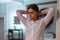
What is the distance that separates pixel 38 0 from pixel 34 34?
1.31 metres

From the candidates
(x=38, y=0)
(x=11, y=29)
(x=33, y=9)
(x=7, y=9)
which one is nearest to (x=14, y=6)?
(x=7, y=9)

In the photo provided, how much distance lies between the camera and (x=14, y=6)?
3.82 meters

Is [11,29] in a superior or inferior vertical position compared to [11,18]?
inferior

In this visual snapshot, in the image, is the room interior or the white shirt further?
the room interior

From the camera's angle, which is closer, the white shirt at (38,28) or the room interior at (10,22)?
the white shirt at (38,28)

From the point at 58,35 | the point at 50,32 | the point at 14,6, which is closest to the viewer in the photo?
the point at 58,35

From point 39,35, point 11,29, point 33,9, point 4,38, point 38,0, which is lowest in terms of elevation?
point 4,38

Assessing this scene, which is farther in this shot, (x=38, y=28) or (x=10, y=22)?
(x=10, y=22)

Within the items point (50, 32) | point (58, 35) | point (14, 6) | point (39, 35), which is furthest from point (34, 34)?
point (14, 6)

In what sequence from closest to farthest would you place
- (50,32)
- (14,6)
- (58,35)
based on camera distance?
(58,35), (50,32), (14,6)

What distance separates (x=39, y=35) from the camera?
96 cm

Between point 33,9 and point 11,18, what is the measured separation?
119 inches

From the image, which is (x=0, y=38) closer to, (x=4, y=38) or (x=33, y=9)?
(x=4, y=38)

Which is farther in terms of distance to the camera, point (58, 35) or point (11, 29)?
point (11, 29)
